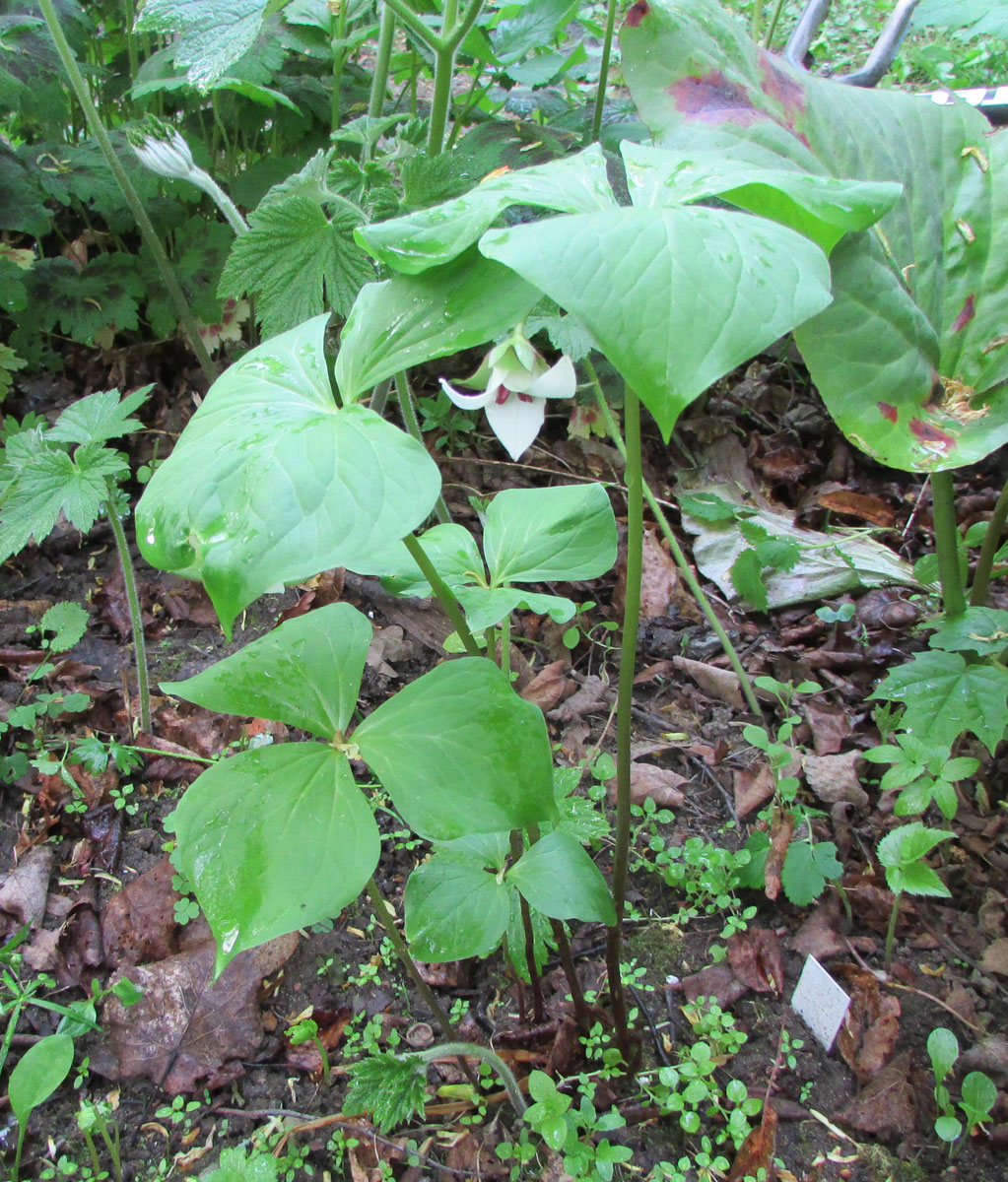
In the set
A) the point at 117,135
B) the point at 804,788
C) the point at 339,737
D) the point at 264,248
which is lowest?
the point at 804,788

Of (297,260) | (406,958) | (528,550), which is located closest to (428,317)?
(528,550)

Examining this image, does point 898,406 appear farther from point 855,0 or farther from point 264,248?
point 855,0

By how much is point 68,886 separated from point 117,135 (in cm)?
185

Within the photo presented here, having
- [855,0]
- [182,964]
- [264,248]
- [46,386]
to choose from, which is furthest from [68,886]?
[855,0]

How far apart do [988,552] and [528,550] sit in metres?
0.99

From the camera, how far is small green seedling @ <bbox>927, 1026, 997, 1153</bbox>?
3.34 ft

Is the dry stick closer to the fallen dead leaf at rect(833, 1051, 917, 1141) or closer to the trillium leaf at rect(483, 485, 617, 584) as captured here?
the trillium leaf at rect(483, 485, 617, 584)

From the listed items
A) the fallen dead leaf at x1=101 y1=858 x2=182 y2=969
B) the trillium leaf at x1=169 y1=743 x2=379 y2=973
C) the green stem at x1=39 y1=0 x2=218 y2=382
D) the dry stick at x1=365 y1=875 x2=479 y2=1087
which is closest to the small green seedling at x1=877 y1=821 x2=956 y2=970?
the dry stick at x1=365 y1=875 x2=479 y2=1087

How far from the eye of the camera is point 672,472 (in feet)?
7.64

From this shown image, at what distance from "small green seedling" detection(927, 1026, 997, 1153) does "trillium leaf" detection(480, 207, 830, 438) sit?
3.24 feet

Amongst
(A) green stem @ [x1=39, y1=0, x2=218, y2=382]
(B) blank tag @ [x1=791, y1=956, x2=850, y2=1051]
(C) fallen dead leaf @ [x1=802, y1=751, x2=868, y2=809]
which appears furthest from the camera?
(A) green stem @ [x1=39, y1=0, x2=218, y2=382]

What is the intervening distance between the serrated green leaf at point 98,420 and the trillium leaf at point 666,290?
1.13 metres

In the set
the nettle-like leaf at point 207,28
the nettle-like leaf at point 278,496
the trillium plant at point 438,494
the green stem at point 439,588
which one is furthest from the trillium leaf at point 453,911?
the nettle-like leaf at point 207,28

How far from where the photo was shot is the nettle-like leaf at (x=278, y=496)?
0.60 metres
